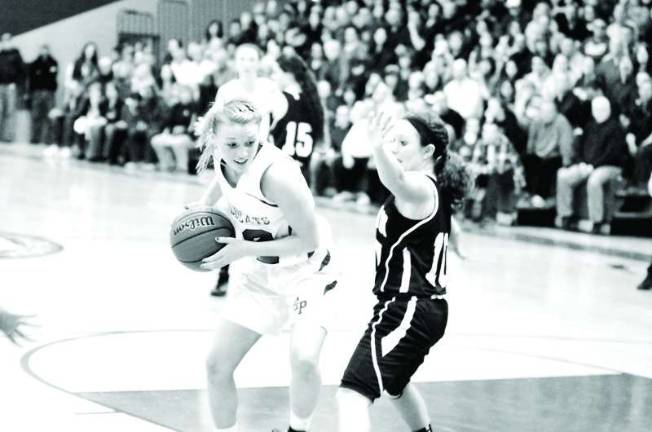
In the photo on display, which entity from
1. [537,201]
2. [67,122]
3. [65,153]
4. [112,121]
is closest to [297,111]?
[537,201]

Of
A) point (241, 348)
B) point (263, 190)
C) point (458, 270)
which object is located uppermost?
point (263, 190)

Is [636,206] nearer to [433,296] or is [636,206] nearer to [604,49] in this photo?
[604,49]

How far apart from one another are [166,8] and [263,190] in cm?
2203

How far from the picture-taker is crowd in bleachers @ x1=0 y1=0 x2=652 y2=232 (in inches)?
531

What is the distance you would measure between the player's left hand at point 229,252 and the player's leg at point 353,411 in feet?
2.12

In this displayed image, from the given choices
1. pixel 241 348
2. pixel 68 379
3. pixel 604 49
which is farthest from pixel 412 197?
pixel 604 49

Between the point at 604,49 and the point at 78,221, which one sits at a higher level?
the point at 604,49

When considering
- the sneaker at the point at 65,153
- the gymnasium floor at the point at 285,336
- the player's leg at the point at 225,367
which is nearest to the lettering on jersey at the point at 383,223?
the player's leg at the point at 225,367

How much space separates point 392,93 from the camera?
15.7 m

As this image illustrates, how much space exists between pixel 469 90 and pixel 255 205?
408 inches

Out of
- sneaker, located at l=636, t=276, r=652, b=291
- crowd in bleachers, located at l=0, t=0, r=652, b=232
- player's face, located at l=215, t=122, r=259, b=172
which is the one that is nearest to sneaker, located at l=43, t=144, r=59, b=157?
crowd in bleachers, located at l=0, t=0, r=652, b=232

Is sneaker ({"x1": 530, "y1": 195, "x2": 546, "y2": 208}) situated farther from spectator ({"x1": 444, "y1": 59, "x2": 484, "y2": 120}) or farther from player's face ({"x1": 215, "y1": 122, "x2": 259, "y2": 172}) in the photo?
player's face ({"x1": 215, "y1": 122, "x2": 259, "y2": 172})

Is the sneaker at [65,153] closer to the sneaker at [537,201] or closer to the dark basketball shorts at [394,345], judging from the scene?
the sneaker at [537,201]

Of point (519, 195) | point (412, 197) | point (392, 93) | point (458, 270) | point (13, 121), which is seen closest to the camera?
point (412, 197)
